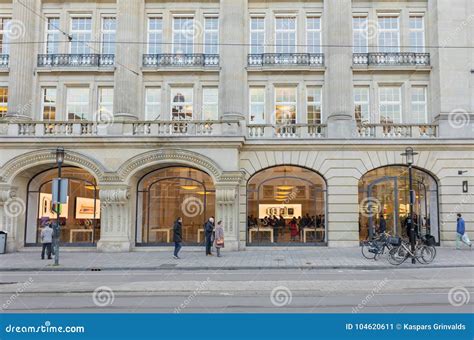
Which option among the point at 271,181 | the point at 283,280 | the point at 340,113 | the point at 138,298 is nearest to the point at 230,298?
the point at 138,298

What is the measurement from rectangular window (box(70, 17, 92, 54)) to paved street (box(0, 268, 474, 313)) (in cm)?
1457

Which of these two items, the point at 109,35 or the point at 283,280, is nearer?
the point at 283,280

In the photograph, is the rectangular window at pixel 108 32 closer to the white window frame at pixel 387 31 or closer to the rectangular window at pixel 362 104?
the rectangular window at pixel 362 104

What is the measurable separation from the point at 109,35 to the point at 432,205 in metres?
21.0

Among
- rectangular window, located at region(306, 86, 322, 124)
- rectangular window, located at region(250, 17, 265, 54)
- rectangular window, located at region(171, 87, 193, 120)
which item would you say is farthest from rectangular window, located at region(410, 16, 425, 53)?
rectangular window, located at region(171, 87, 193, 120)

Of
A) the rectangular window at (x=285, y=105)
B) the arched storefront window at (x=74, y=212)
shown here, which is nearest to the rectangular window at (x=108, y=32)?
the arched storefront window at (x=74, y=212)

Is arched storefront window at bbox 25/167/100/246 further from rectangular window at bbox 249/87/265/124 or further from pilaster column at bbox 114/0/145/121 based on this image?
rectangular window at bbox 249/87/265/124

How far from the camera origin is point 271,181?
23.4 metres

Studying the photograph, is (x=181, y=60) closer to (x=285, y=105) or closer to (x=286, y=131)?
(x=285, y=105)

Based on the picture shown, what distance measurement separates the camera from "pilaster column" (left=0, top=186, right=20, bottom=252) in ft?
70.4

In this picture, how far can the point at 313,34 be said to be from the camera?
2455 cm

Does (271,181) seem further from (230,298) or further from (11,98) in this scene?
(11,98)

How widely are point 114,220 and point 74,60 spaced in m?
9.97

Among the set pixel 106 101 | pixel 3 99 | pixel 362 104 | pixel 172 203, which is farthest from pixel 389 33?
pixel 3 99
